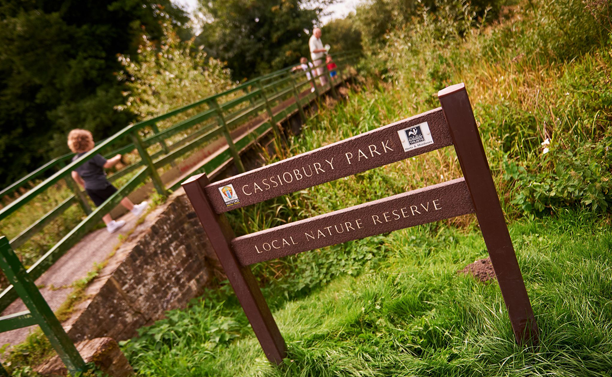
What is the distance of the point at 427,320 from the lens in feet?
8.21

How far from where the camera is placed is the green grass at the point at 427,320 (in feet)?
6.86

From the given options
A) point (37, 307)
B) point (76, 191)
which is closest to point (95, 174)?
point (76, 191)

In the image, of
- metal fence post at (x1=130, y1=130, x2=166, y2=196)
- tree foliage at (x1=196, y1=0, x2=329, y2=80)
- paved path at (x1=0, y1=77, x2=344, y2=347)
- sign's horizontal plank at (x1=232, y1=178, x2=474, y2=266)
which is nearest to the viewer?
sign's horizontal plank at (x1=232, y1=178, x2=474, y2=266)

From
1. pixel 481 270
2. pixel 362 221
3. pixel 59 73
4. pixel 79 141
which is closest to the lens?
pixel 362 221

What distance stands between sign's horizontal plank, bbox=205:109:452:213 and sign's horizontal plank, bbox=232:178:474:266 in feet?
0.72

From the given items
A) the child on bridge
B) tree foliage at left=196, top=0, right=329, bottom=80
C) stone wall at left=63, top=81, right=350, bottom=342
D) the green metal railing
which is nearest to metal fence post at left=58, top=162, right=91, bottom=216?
the green metal railing

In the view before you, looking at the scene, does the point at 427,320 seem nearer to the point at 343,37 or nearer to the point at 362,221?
the point at 362,221

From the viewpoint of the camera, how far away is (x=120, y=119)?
17.8 metres

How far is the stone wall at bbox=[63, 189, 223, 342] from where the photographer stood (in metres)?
3.63

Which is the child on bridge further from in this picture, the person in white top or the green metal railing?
the person in white top

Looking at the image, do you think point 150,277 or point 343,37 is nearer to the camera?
point 150,277

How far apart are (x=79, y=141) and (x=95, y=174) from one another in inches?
19.7

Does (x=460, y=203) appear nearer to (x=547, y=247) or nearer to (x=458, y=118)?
(x=458, y=118)

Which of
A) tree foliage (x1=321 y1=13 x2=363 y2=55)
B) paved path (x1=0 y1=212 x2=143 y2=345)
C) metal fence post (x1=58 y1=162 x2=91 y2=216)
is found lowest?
paved path (x1=0 y1=212 x2=143 y2=345)
